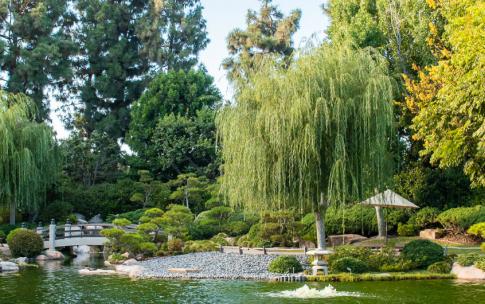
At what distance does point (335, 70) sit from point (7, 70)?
25921 millimetres

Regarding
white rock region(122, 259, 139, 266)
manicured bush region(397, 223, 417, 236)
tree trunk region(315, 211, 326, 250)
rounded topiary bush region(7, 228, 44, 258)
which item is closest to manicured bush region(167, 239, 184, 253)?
white rock region(122, 259, 139, 266)

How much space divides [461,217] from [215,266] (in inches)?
380

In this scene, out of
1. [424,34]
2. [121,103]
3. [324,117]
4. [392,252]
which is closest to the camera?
[324,117]

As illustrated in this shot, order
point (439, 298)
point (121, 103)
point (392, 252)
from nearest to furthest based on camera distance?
point (439, 298)
point (392, 252)
point (121, 103)

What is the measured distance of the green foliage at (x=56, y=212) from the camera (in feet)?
99.5

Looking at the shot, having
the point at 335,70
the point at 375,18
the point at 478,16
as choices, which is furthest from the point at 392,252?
the point at 375,18

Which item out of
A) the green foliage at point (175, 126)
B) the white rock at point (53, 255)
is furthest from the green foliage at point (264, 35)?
the white rock at point (53, 255)

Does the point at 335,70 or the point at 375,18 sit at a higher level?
the point at 375,18

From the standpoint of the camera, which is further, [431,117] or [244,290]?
[431,117]

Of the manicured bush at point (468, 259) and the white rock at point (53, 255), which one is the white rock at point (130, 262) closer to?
the white rock at point (53, 255)

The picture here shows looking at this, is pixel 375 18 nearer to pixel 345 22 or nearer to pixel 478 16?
pixel 345 22

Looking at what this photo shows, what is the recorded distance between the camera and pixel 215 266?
1848 cm

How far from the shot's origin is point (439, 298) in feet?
41.9

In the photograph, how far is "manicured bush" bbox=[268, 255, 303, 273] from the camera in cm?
1694
